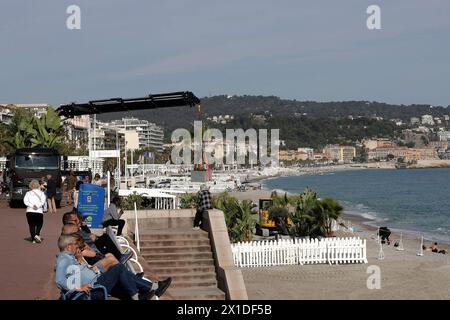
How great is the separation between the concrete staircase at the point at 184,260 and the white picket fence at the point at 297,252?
624 cm

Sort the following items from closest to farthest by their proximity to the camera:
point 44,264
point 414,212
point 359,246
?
point 44,264 < point 359,246 < point 414,212

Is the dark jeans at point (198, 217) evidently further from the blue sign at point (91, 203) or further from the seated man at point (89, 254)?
the seated man at point (89, 254)

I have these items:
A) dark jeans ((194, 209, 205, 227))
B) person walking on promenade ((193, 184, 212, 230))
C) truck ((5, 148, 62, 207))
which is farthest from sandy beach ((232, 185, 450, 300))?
truck ((5, 148, 62, 207))

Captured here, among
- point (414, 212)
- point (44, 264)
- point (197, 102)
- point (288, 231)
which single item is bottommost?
point (414, 212)

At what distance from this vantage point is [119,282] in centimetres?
848

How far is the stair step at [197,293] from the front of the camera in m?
14.1

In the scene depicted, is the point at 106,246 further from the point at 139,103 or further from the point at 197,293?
the point at 139,103

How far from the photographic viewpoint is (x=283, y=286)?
20.8m

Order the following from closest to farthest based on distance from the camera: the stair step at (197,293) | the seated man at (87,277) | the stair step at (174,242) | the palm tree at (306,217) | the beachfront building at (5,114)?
the seated man at (87,277) < the stair step at (197,293) < the stair step at (174,242) < the palm tree at (306,217) < the beachfront building at (5,114)

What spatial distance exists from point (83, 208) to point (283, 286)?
273 inches

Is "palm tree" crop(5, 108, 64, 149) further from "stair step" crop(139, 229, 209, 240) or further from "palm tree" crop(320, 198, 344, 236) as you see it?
"stair step" crop(139, 229, 209, 240)

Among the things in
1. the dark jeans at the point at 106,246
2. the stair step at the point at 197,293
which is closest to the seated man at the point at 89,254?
the dark jeans at the point at 106,246
